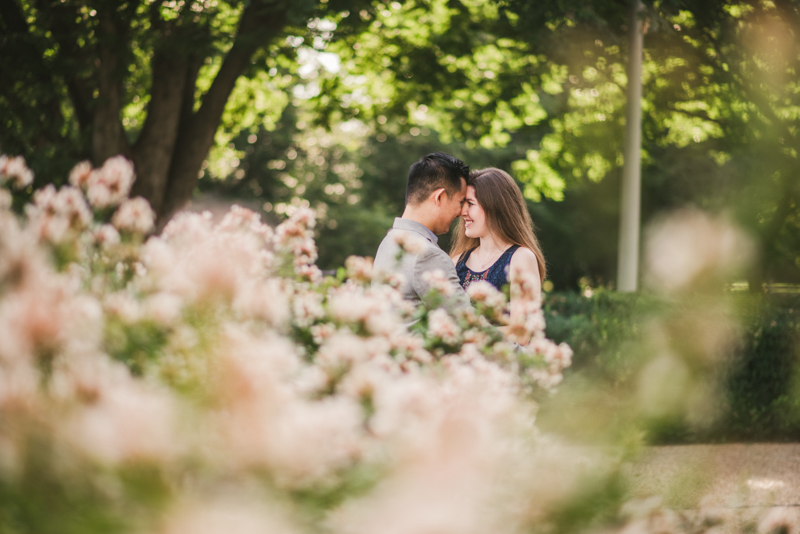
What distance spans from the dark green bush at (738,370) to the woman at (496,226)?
242 centimetres

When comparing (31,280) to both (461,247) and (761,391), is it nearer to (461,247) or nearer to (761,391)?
(461,247)

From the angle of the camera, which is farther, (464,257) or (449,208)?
(464,257)

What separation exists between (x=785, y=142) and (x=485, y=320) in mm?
8168

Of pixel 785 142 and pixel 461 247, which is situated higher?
pixel 785 142

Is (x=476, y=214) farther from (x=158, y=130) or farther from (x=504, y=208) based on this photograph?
(x=158, y=130)

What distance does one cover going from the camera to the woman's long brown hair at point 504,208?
11.0 ft

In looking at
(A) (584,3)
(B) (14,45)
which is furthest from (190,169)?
(A) (584,3)

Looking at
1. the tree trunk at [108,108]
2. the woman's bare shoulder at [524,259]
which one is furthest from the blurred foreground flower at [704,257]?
the tree trunk at [108,108]

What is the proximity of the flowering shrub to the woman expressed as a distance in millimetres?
1305

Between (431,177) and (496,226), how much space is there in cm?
45

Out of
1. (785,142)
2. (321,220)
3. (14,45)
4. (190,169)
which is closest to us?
(14,45)

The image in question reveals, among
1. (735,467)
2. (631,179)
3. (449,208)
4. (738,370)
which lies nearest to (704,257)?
(631,179)

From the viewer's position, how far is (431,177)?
324cm

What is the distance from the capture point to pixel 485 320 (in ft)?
7.43
